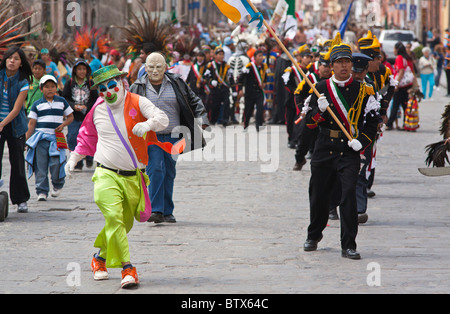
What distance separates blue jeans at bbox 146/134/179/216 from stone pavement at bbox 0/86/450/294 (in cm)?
24

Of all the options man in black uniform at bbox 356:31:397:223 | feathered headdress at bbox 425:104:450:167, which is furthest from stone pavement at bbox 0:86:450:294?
feathered headdress at bbox 425:104:450:167

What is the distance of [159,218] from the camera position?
970 cm

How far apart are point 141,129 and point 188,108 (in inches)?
115

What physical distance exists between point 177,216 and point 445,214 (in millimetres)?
2986

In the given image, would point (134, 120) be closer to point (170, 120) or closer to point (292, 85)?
point (170, 120)

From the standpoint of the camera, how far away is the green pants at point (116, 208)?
6875 mm

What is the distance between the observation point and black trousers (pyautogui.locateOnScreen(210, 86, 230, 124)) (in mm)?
22859

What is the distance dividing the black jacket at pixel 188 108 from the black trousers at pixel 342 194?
2.00 meters

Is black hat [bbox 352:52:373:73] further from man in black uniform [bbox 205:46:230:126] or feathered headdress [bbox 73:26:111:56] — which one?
feathered headdress [bbox 73:26:111:56]

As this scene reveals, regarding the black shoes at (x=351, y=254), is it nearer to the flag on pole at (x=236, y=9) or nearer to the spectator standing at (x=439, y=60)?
the flag on pole at (x=236, y=9)

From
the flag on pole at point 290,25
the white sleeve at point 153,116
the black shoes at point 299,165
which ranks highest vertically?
the flag on pole at point 290,25

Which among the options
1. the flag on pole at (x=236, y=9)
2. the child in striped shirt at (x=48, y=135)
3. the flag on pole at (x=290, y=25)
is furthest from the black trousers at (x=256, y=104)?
the flag on pole at (x=236, y=9)
